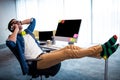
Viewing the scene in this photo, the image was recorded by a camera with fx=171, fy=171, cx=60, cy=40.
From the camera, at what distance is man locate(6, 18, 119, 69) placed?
2.06 metres

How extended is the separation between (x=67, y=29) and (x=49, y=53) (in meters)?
0.70

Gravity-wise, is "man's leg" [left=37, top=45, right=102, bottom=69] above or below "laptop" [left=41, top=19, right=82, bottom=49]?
below

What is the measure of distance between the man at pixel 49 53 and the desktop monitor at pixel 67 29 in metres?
0.52

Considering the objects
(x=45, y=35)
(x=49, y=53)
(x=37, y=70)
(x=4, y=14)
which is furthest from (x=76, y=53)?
(x=4, y=14)

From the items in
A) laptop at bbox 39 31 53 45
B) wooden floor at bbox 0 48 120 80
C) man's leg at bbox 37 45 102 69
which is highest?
laptop at bbox 39 31 53 45

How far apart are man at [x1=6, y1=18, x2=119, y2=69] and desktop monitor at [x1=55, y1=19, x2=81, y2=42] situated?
52 centimetres

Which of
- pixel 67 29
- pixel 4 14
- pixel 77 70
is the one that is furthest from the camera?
pixel 4 14

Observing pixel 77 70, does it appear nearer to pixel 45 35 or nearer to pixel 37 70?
pixel 45 35

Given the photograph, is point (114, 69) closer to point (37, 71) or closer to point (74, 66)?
point (74, 66)

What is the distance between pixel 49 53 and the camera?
2.41 meters

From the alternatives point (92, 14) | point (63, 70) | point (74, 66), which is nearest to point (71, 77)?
point (63, 70)

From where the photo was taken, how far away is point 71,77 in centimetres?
320

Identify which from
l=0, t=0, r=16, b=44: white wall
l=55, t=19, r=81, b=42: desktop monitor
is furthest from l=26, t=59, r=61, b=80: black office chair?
l=0, t=0, r=16, b=44: white wall

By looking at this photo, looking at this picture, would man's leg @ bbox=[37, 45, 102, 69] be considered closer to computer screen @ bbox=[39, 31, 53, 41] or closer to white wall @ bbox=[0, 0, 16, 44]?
computer screen @ bbox=[39, 31, 53, 41]
